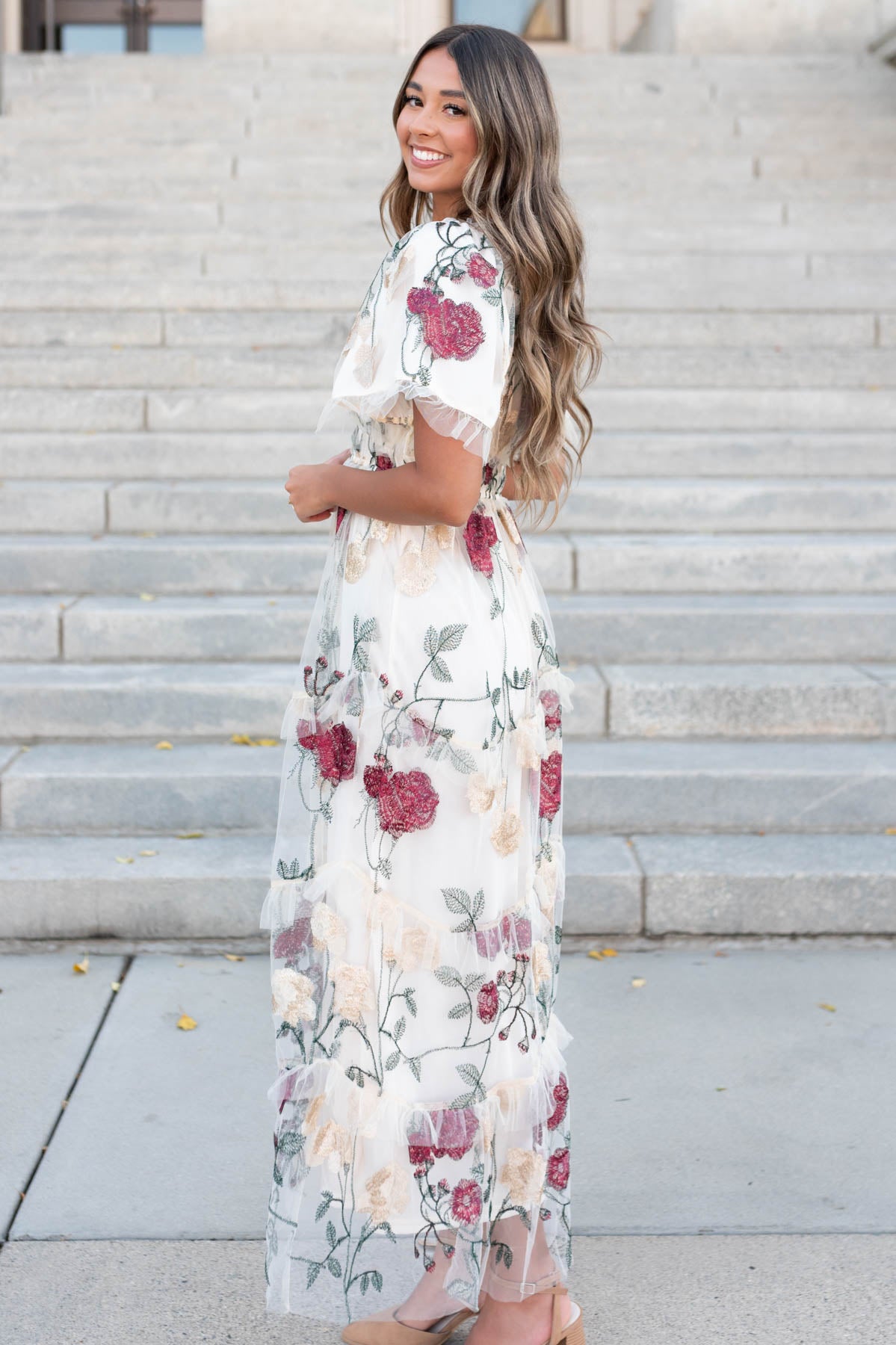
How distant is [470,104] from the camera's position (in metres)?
1.94

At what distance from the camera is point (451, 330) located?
1.91 m

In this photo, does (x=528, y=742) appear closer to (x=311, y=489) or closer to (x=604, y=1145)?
(x=311, y=489)

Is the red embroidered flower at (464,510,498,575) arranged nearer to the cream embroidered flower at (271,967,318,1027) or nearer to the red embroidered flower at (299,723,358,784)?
the red embroidered flower at (299,723,358,784)

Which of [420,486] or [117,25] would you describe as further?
[117,25]

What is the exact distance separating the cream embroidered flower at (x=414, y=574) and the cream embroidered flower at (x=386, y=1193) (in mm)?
933

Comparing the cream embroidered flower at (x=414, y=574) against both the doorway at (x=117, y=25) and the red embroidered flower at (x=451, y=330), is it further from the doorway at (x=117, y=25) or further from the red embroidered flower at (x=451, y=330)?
the doorway at (x=117, y=25)

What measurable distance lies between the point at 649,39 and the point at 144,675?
11006 millimetres

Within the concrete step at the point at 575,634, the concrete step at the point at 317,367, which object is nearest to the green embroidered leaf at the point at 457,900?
the concrete step at the point at 575,634

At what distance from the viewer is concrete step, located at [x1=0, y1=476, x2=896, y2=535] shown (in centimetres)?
579

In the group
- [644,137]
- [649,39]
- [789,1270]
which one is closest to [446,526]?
[789,1270]

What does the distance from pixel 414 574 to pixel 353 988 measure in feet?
2.20

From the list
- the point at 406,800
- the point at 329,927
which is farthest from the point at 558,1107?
the point at 406,800

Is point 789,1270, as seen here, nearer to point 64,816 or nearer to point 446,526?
point 446,526

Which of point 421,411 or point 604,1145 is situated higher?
point 421,411
